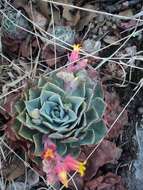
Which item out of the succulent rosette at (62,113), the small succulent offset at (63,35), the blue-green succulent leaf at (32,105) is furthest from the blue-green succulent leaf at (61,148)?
the small succulent offset at (63,35)

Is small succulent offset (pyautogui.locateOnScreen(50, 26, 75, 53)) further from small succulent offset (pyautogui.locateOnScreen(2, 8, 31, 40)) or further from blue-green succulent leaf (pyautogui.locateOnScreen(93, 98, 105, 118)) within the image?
blue-green succulent leaf (pyautogui.locateOnScreen(93, 98, 105, 118))

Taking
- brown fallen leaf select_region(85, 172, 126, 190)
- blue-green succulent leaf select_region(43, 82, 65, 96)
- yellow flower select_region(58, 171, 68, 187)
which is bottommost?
brown fallen leaf select_region(85, 172, 126, 190)

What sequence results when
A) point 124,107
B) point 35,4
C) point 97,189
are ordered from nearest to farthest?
1. point 97,189
2. point 124,107
3. point 35,4

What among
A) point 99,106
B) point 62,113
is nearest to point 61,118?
point 62,113

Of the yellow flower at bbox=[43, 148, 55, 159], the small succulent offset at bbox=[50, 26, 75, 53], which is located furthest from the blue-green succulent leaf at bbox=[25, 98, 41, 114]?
the small succulent offset at bbox=[50, 26, 75, 53]

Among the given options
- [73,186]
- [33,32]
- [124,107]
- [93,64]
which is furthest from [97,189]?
[33,32]

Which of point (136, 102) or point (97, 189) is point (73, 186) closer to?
point (97, 189)
